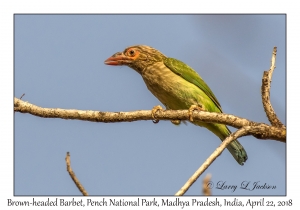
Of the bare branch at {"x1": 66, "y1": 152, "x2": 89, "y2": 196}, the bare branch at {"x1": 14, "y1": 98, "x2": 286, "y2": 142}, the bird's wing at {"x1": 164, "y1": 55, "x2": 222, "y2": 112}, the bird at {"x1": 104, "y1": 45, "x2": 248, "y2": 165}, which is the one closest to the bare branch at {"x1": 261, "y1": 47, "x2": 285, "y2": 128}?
the bare branch at {"x1": 14, "y1": 98, "x2": 286, "y2": 142}

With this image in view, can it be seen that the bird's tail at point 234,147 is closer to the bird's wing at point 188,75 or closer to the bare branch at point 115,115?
the bird's wing at point 188,75

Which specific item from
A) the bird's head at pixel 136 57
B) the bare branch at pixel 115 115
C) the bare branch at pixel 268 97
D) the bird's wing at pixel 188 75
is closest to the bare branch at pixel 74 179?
the bare branch at pixel 115 115

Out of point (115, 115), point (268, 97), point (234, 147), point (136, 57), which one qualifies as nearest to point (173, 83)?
point (136, 57)

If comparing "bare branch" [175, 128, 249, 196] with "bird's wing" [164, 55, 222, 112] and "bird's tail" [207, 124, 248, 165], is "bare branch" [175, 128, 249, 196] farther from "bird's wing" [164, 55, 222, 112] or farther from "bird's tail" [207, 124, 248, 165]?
"bird's wing" [164, 55, 222, 112]

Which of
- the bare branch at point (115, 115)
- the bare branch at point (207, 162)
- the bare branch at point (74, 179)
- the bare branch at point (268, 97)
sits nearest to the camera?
the bare branch at point (207, 162)

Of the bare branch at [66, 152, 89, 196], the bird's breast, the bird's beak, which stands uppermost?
the bird's beak
